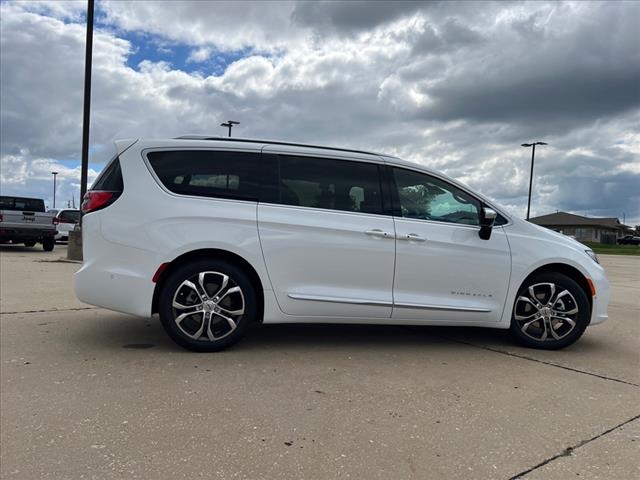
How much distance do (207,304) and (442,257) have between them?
205cm

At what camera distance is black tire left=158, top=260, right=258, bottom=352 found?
165 inches

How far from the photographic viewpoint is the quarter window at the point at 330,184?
14.7ft

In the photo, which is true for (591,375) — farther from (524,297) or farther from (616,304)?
(616,304)

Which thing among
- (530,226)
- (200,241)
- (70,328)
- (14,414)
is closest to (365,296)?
(200,241)

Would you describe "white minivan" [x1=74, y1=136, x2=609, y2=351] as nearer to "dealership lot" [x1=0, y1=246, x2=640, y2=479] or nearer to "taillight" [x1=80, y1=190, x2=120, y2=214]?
"taillight" [x1=80, y1=190, x2=120, y2=214]

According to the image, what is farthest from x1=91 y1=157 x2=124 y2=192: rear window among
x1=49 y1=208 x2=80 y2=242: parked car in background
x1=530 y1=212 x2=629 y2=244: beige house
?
x1=530 y1=212 x2=629 y2=244: beige house

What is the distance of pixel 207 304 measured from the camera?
4.20 metres

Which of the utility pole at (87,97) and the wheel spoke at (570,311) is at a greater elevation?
the utility pole at (87,97)

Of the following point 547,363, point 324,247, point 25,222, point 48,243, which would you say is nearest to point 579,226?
point 48,243

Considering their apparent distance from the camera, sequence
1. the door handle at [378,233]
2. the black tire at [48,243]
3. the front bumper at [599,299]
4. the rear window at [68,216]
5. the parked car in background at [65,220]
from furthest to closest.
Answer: the rear window at [68,216] → the parked car in background at [65,220] → the black tire at [48,243] → the front bumper at [599,299] → the door handle at [378,233]

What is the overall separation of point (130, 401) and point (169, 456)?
0.81 metres

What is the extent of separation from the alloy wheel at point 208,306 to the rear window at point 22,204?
15.2 m

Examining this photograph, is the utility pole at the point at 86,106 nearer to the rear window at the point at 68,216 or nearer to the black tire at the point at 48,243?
the black tire at the point at 48,243

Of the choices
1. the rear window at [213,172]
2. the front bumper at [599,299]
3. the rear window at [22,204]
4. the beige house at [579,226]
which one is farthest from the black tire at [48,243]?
the beige house at [579,226]
